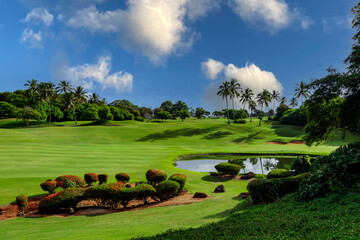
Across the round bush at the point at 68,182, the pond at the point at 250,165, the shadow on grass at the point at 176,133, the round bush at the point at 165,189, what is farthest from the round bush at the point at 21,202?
the shadow on grass at the point at 176,133

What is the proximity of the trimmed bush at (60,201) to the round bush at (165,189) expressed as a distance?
585 centimetres

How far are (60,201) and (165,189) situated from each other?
775cm

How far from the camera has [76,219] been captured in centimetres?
1440

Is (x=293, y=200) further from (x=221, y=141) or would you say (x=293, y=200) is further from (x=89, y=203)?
(x=221, y=141)

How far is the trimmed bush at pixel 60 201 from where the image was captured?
15508 millimetres

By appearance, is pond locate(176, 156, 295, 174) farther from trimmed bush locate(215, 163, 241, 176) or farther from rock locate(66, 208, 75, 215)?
rock locate(66, 208, 75, 215)

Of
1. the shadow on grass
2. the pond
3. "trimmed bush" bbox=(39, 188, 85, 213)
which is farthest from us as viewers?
the shadow on grass

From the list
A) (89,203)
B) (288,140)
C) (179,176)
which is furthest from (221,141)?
(89,203)

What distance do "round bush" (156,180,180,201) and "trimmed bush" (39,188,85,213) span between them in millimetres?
5847

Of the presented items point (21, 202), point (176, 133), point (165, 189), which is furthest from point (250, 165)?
A: point (176, 133)

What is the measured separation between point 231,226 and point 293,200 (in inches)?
210

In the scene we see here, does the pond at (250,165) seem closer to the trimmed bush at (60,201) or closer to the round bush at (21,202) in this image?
the trimmed bush at (60,201)

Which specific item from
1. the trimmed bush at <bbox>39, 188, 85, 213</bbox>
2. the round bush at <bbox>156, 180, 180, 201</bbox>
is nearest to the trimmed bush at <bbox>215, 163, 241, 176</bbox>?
the round bush at <bbox>156, 180, 180, 201</bbox>

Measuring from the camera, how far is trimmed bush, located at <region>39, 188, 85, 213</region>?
15.5 metres
